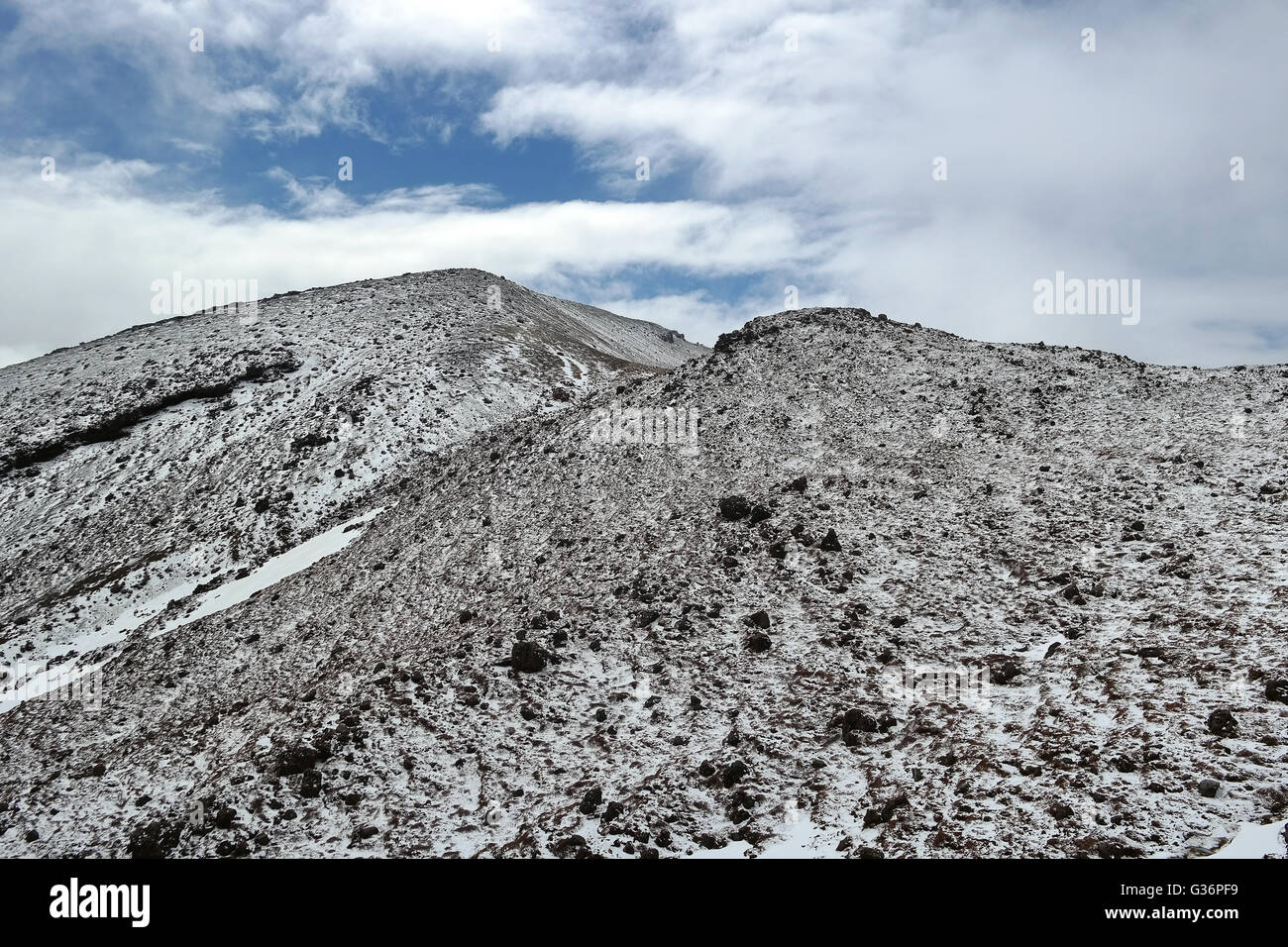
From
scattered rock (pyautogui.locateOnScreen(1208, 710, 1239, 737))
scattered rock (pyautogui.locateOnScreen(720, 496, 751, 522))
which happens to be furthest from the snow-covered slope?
scattered rock (pyautogui.locateOnScreen(1208, 710, 1239, 737))

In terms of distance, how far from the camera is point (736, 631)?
64.8 ft

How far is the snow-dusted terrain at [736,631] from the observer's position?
13.1 metres

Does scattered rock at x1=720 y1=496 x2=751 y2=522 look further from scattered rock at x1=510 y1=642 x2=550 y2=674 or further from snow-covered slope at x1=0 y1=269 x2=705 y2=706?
snow-covered slope at x1=0 y1=269 x2=705 y2=706

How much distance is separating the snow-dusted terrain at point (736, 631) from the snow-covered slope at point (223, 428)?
1.45ft

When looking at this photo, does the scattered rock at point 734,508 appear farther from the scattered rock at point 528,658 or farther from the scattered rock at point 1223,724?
the scattered rock at point 1223,724

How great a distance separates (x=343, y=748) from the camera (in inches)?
643

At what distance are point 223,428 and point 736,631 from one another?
38.7 metres

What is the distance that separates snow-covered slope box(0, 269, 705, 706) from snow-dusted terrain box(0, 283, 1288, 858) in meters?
0.44

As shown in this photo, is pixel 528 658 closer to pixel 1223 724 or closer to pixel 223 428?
pixel 1223 724
